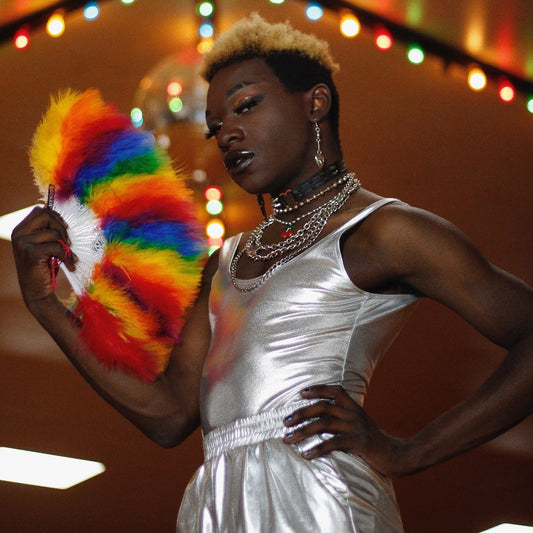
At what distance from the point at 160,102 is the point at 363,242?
144 centimetres

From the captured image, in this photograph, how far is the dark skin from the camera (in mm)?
1552

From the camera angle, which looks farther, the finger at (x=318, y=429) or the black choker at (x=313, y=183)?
the black choker at (x=313, y=183)

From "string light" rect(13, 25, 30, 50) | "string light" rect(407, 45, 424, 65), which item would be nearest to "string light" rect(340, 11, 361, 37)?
"string light" rect(407, 45, 424, 65)

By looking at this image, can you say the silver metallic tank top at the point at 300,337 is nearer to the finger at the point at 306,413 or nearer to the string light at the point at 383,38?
the finger at the point at 306,413

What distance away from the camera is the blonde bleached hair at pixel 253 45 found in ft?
6.00

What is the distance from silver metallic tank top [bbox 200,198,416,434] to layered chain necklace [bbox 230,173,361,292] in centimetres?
4

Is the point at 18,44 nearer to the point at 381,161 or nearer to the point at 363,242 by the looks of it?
the point at 381,161

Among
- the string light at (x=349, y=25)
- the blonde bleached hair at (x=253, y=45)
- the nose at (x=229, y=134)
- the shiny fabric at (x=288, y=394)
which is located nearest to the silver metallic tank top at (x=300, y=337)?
the shiny fabric at (x=288, y=394)

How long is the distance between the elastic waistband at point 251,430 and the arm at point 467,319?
9 cm

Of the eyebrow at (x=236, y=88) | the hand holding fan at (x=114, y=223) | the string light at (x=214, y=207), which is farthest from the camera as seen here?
the string light at (x=214, y=207)

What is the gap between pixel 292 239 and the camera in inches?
68.1

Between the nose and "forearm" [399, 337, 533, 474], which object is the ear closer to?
the nose

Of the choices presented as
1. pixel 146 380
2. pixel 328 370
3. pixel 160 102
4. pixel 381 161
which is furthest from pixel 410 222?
pixel 381 161

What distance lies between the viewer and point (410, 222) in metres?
1.59
